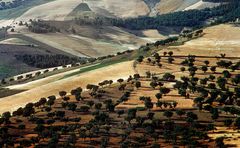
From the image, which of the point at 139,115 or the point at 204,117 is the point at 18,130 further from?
the point at 204,117

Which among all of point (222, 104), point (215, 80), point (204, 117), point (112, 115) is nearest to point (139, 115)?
point (112, 115)

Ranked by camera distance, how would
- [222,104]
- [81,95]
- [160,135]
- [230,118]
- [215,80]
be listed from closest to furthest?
[160,135] → [230,118] → [222,104] → [81,95] → [215,80]

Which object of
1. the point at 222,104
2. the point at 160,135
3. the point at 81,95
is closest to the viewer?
the point at 160,135

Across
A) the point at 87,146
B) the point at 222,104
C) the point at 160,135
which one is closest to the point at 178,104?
the point at 222,104

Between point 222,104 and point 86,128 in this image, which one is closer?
point 86,128

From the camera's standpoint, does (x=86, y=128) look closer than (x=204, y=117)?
Yes

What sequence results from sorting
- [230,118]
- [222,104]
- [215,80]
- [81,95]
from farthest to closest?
[215,80] → [81,95] → [222,104] → [230,118]

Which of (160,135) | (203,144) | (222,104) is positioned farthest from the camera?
(222,104)

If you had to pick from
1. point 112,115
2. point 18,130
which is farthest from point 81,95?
point 18,130

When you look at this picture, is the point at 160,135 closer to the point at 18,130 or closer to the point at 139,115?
the point at 139,115
